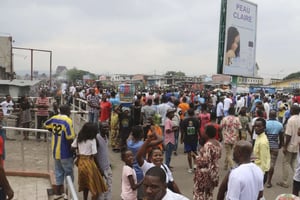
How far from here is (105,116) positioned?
36.7ft

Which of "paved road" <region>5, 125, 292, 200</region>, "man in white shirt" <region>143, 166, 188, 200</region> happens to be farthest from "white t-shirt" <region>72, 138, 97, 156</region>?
"man in white shirt" <region>143, 166, 188, 200</region>

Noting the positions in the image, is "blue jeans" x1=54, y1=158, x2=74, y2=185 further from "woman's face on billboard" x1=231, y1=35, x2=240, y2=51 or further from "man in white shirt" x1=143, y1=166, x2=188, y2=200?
"woman's face on billboard" x1=231, y1=35, x2=240, y2=51

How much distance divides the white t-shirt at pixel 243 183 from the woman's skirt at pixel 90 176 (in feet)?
7.89

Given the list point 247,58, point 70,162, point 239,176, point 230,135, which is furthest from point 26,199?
point 247,58

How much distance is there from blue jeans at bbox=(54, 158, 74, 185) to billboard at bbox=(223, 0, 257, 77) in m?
10.9

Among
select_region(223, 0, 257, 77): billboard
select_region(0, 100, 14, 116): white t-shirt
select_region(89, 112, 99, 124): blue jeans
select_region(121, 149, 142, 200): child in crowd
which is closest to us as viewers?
select_region(121, 149, 142, 200): child in crowd

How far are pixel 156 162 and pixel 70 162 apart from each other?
238cm

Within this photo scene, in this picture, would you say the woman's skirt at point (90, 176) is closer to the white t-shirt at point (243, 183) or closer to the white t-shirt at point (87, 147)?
the white t-shirt at point (87, 147)

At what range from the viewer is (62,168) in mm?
5906

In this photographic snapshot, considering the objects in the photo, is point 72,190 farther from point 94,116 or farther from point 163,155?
point 94,116

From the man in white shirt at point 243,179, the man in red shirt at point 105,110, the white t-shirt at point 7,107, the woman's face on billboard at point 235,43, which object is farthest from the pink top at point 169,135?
the woman's face on billboard at point 235,43

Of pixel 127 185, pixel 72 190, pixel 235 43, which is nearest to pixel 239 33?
pixel 235 43

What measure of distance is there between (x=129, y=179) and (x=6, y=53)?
69.6 feet

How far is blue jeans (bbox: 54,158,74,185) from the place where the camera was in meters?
5.79
